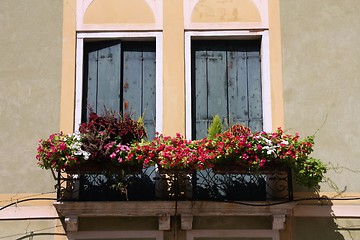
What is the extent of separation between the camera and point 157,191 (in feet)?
35.7

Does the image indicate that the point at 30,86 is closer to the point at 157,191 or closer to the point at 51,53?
the point at 51,53

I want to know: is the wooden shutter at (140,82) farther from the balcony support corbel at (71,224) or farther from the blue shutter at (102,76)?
the balcony support corbel at (71,224)

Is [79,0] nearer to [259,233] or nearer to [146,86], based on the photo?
[146,86]

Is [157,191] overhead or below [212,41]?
below

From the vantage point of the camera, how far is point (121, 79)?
11.6 metres

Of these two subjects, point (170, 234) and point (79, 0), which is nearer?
point (170, 234)

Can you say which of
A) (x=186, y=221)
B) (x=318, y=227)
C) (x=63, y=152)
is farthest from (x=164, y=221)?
(x=318, y=227)

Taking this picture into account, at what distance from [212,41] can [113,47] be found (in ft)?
4.69

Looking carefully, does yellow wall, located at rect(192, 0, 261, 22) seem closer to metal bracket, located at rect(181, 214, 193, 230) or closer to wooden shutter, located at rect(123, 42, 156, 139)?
wooden shutter, located at rect(123, 42, 156, 139)

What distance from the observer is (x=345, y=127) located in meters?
11.2

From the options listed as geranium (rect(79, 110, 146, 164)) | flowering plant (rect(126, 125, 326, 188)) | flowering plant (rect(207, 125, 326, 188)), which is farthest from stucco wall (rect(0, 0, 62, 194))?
flowering plant (rect(207, 125, 326, 188))

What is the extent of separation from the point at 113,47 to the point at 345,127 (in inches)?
137

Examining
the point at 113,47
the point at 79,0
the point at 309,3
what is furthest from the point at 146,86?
the point at 309,3

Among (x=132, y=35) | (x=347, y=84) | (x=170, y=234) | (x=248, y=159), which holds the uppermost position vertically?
(x=132, y=35)
